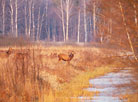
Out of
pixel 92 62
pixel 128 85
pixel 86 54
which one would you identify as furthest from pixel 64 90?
pixel 86 54

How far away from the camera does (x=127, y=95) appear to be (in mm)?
9922

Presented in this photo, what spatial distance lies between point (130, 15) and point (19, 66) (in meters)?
3.78

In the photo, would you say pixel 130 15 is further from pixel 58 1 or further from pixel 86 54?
pixel 58 1

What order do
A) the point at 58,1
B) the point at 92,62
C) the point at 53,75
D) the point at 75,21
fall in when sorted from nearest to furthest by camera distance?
the point at 53,75 → the point at 92,62 → the point at 58,1 → the point at 75,21

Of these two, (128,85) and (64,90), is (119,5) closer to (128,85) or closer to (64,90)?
(128,85)

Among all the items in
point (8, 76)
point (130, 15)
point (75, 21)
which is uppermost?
point (75, 21)

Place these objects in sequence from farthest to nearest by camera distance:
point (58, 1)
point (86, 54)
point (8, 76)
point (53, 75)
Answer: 1. point (58, 1)
2. point (86, 54)
3. point (53, 75)
4. point (8, 76)

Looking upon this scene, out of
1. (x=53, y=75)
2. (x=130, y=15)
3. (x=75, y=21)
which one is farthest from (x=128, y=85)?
(x=75, y=21)

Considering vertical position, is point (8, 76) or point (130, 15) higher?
point (130, 15)

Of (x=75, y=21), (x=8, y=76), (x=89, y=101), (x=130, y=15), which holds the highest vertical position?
(x=75, y=21)

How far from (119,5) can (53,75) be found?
6.30 metres

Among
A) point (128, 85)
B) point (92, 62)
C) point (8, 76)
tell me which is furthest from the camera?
point (92, 62)

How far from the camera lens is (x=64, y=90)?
11.8 meters

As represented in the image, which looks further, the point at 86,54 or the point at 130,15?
the point at 86,54
